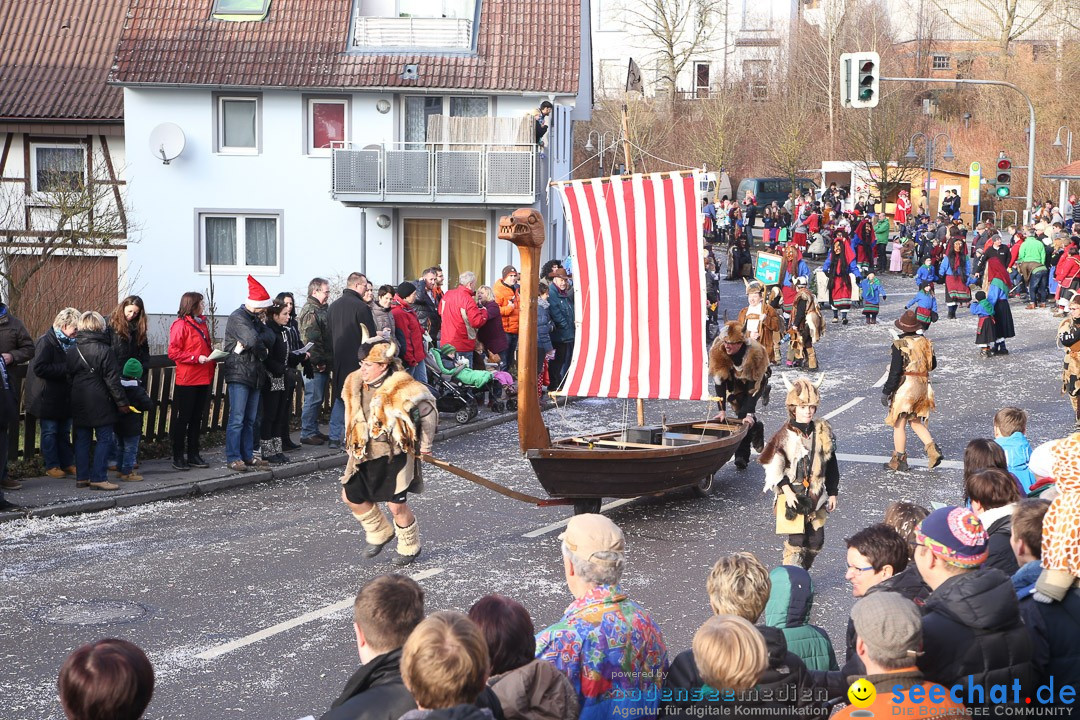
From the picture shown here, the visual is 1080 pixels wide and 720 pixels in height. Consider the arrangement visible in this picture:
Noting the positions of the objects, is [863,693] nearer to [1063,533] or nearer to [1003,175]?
[1063,533]

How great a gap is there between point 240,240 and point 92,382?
22526mm

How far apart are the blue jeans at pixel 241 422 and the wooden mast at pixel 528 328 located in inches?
141

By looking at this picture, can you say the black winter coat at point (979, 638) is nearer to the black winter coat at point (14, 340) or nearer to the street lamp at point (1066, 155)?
the black winter coat at point (14, 340)

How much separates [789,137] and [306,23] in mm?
30672

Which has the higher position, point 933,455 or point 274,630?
point 933,455

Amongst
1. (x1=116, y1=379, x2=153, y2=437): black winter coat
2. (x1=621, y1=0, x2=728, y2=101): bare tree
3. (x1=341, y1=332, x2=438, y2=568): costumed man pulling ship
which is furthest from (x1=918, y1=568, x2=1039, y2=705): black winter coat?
(x1=621, y1=0, x2=728, y2=101): bare tree

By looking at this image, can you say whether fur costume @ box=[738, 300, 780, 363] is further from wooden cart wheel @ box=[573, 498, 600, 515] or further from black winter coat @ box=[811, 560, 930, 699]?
black winter coat @ box=[811, 560, 930, 699]

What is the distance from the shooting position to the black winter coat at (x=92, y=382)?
12.2m

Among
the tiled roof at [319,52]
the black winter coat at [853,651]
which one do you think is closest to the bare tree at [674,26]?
the tiled roof at [319,52]

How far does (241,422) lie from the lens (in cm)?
1348

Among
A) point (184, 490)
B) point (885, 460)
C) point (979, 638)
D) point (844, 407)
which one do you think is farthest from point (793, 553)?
point (844, 407)

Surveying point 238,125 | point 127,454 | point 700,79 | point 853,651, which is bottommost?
point 127,454

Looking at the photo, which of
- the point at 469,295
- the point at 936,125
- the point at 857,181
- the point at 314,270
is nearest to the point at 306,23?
the point at 314,270

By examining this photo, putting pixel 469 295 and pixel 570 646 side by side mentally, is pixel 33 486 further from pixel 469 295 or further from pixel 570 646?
pixel 570 646
